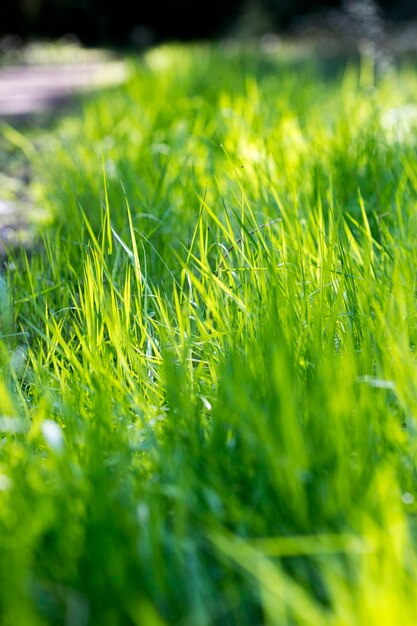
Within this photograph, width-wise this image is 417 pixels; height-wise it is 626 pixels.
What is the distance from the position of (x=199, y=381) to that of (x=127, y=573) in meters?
0.42

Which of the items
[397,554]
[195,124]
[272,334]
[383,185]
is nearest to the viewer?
[397,554]

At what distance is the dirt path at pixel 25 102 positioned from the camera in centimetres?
238

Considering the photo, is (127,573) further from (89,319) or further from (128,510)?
(89,319)

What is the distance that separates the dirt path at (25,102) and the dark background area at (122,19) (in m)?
2.91

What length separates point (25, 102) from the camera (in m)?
5.86

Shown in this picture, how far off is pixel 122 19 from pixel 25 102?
34.5 ft

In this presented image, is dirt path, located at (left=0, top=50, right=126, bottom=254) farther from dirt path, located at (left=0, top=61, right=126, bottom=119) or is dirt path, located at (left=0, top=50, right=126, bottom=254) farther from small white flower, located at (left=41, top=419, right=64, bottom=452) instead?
small white flower, located at (left=41, top=419, right=64, bottom=452)

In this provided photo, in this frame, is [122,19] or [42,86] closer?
[42,86]

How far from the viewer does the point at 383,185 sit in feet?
6.14

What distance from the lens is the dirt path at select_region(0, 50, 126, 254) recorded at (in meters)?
2.38

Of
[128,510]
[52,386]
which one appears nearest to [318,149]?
[52,386]

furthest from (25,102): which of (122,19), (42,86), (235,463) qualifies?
(122,19)

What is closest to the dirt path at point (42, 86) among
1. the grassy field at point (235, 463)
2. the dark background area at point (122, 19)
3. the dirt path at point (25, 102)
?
the dirt path at point (25, 102)

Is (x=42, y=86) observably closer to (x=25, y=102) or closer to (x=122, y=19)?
(x=25, y=102)
